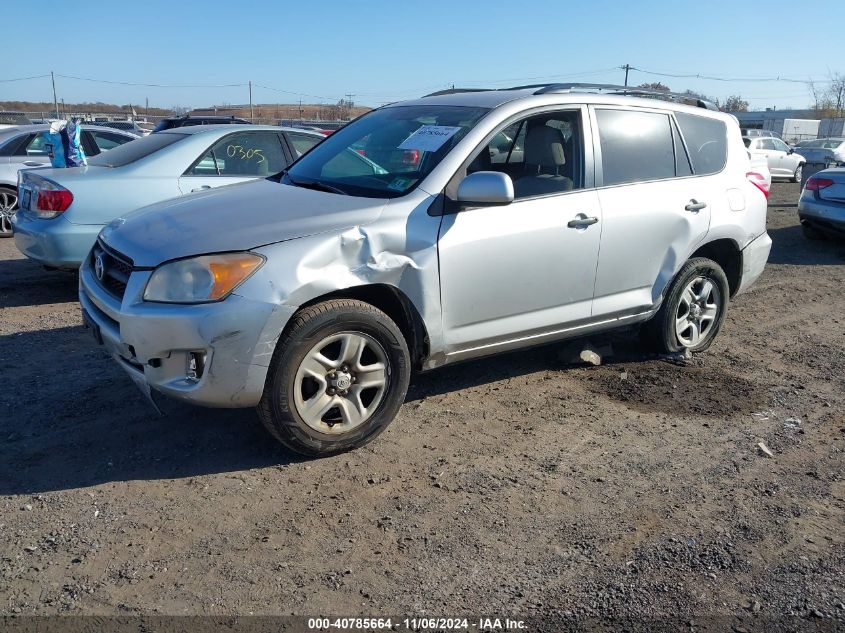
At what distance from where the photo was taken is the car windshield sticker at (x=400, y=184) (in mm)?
4123

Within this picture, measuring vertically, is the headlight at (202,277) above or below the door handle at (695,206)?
below

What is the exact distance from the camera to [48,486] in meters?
3.54

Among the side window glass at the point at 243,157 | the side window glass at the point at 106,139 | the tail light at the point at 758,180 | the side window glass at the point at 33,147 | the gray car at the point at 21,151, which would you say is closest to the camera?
the tail light at the point at 758,180

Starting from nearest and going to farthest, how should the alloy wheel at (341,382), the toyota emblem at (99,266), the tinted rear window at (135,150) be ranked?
the alloy wheel at (341,382) → the toyota emblem at (99,266) → the tinted rear window at (135,150)

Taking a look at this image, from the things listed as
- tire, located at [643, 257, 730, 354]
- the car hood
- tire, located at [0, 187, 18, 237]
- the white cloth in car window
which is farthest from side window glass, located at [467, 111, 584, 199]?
tire, located at [0, 187, 18, 237]

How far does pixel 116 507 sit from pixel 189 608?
0.89 m

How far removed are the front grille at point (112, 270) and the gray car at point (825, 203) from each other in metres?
9.51

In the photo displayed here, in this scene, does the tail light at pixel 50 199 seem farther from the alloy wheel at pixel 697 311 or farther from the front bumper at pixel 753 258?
the front bumper at pixel 753 258

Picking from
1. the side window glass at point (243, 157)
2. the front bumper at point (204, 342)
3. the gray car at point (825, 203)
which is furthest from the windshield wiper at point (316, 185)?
the gray car at point (825, 203)

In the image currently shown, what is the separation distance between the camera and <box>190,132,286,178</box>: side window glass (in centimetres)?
715

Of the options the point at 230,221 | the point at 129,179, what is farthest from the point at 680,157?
the point at 129,179

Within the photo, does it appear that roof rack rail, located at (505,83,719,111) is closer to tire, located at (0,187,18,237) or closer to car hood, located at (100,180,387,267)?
car hood, located at (100,180,387,267)

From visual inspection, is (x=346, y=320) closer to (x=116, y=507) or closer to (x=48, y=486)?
(x=116, y=507)

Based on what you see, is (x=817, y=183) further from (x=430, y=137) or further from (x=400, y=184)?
(x=400, y=184)
